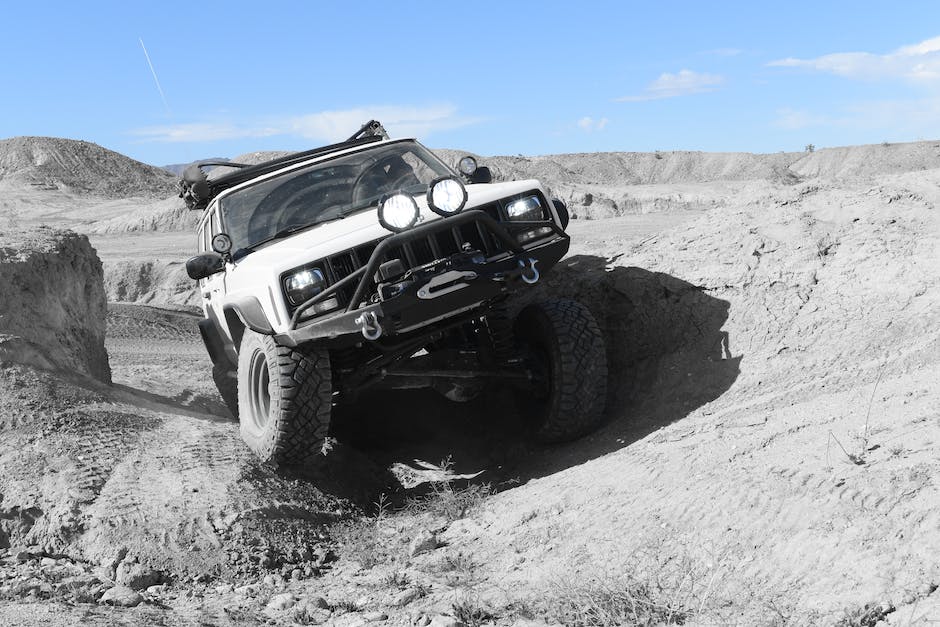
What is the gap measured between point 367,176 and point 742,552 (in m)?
3.95

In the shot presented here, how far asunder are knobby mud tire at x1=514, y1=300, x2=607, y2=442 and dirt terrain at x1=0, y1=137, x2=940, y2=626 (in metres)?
0.20

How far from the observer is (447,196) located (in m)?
5.69

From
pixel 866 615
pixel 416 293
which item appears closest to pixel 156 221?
pixel 416 293

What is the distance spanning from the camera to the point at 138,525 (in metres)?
5.31

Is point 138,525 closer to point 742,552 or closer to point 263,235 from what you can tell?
point 263,235

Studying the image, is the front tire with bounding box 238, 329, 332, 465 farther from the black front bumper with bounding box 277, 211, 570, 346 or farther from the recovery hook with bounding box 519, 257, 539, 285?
the recovery hook with bounding box 519, 257, 539, 285

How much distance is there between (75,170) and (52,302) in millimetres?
46399

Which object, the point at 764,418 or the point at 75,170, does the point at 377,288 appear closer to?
the point at 764,418

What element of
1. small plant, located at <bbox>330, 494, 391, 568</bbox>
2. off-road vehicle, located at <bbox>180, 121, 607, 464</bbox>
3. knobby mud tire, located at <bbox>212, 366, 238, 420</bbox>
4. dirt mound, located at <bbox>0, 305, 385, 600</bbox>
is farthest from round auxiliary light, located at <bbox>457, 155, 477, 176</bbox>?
knobby mud tire, located at <bbox>212, 366, 238, 420</bbox>

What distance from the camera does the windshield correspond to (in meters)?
6.57

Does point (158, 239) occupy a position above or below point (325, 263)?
above

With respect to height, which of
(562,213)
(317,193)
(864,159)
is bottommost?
(864,159)

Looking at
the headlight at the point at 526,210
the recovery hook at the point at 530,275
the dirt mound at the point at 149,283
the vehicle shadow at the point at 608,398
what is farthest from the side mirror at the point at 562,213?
the dirt mound at the point at 149,283

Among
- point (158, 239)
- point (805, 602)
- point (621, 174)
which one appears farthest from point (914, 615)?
point (621, 174)
